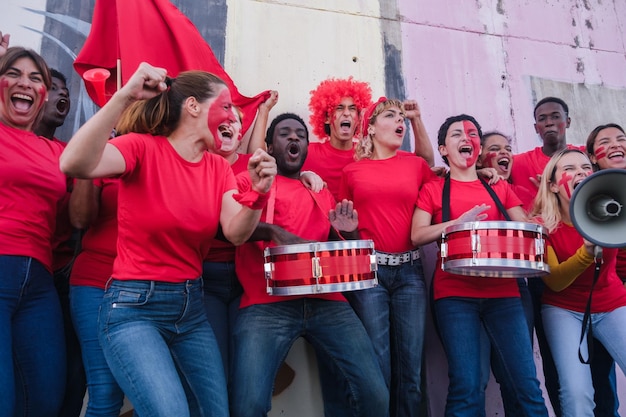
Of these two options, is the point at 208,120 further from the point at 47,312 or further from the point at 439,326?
the point at 439,326

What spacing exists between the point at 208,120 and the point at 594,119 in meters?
5.06

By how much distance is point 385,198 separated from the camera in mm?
3787

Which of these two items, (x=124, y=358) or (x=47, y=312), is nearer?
(x=124, y=358)

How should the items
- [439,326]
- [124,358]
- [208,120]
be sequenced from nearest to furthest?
[124,358]
[208,120]
[439,326]

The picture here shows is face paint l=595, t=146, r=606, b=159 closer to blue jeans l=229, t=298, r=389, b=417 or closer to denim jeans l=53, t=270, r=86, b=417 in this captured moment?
blue jeans l=229, t=298, r=389, b=417

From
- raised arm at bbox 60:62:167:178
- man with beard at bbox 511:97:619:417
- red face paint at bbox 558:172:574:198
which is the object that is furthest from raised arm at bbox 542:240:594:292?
raised arm at bbox 60:62:167:178

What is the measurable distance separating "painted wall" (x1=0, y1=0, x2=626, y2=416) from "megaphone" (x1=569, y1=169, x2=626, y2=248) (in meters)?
Answer: 1.80

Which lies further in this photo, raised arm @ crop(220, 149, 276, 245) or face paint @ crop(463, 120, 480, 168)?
face paint @ crop(463, 120, 480, 168)

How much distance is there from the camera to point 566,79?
6086 millimetres

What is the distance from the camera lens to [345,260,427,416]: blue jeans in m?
3.46

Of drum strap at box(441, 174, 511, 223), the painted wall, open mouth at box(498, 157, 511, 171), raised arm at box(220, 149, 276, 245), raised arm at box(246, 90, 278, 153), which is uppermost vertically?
the painted wall

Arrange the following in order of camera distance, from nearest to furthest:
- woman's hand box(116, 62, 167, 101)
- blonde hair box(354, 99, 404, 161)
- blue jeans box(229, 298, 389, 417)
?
woman's hand box(116, 62, 167, 101) < blue jeans box(229, 298, 389, 417) < blonde hair box(354, 99, 404, 161)

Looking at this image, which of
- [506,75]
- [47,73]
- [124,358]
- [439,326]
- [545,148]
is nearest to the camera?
[124,358]

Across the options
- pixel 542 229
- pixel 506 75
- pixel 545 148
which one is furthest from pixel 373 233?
pixel 506 75
